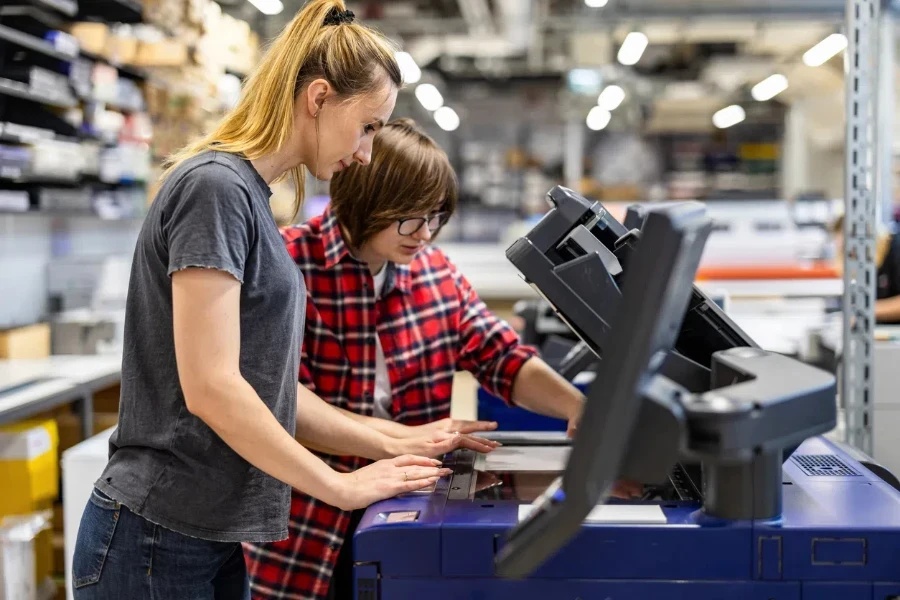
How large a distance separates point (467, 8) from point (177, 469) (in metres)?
8.51

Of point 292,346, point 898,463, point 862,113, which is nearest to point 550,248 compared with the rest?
point 292,346

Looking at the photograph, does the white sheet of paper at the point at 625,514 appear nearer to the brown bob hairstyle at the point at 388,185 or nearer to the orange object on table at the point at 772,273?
the brown bob hairstyle at the point at 388,185

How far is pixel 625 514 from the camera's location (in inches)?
40.8

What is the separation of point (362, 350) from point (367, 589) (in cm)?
58

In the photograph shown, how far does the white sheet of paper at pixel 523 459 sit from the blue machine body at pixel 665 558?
239 millimetres

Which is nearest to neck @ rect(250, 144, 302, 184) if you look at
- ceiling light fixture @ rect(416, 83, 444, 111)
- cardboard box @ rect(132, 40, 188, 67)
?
cardboard box @ rect(132, 40, 188, 67)

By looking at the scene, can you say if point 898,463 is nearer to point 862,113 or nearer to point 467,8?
point 862,113

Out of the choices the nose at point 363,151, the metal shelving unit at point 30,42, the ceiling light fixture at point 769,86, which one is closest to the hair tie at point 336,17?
the nose at point 363,151

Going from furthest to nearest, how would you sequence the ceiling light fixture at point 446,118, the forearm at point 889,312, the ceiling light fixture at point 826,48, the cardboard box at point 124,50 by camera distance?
the ceiling light fixture at point 446,118
the ceiling light fixture at point 826,48
the cardboard box at point 124,50
the forearm at point 889,312

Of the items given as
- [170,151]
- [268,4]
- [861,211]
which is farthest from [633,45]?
[861,211]

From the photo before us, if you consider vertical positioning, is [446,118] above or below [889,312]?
above

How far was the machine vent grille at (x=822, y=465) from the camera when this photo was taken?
1194mm

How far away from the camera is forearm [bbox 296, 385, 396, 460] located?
1.42 metres

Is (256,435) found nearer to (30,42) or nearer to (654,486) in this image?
(654,486)
